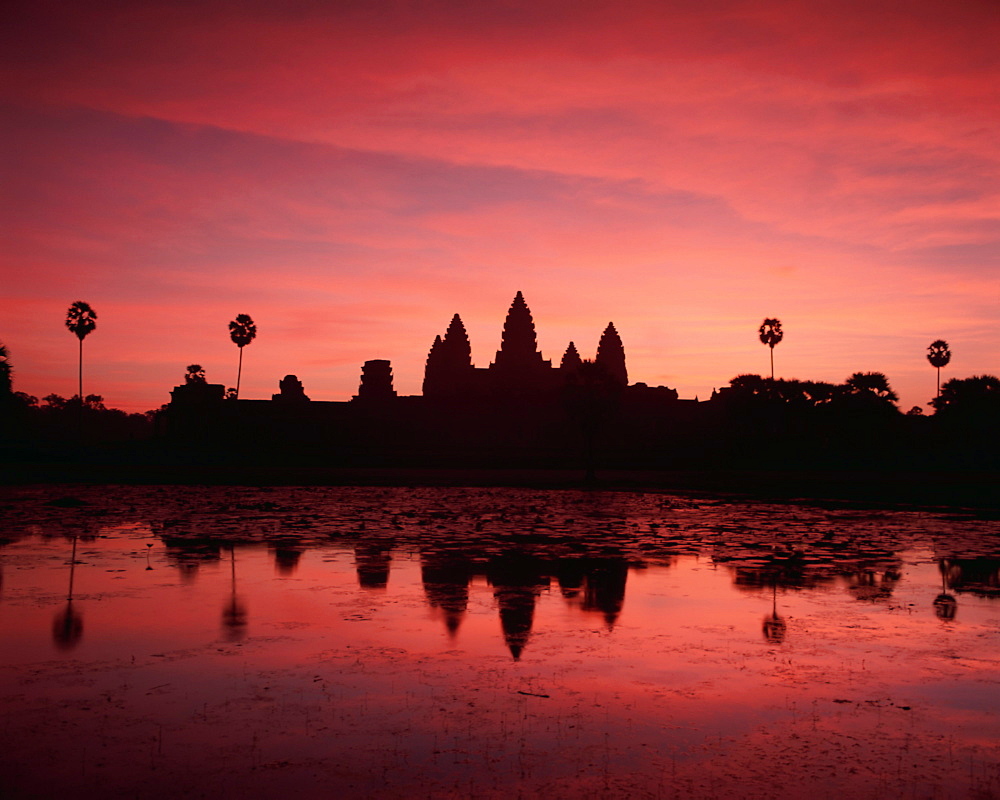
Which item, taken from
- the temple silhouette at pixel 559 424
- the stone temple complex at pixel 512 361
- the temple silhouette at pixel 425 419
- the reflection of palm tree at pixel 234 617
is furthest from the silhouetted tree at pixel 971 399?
the reflection of palm tree at pixel 234 617

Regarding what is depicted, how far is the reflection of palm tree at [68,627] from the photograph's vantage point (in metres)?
10.2

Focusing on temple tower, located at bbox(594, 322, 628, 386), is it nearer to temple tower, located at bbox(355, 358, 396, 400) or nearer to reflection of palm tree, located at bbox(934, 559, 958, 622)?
temple tower, located at bbox(355, 358, 396, 400)

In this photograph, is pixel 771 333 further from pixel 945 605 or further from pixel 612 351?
pixel 945 605

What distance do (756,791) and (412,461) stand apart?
177 ft

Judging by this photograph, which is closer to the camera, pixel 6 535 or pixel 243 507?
pixel 6 535

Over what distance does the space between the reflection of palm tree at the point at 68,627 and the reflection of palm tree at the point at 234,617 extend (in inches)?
68.9

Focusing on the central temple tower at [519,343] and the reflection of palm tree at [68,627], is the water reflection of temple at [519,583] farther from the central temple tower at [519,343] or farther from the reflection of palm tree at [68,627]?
the central temple tower at [519,343]

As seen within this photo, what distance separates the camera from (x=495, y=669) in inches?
363

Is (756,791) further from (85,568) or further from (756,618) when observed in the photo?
(85,568)

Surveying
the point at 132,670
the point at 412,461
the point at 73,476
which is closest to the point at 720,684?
the point at 132,670

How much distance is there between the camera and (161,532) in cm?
2166

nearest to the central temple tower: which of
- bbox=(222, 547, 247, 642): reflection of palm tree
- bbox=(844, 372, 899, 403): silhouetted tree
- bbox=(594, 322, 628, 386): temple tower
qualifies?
bbox=(594, 322, 628, 386): temple tower

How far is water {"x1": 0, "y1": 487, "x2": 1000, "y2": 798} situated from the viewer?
21.3 ft

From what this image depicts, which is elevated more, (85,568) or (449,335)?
(449,335)
